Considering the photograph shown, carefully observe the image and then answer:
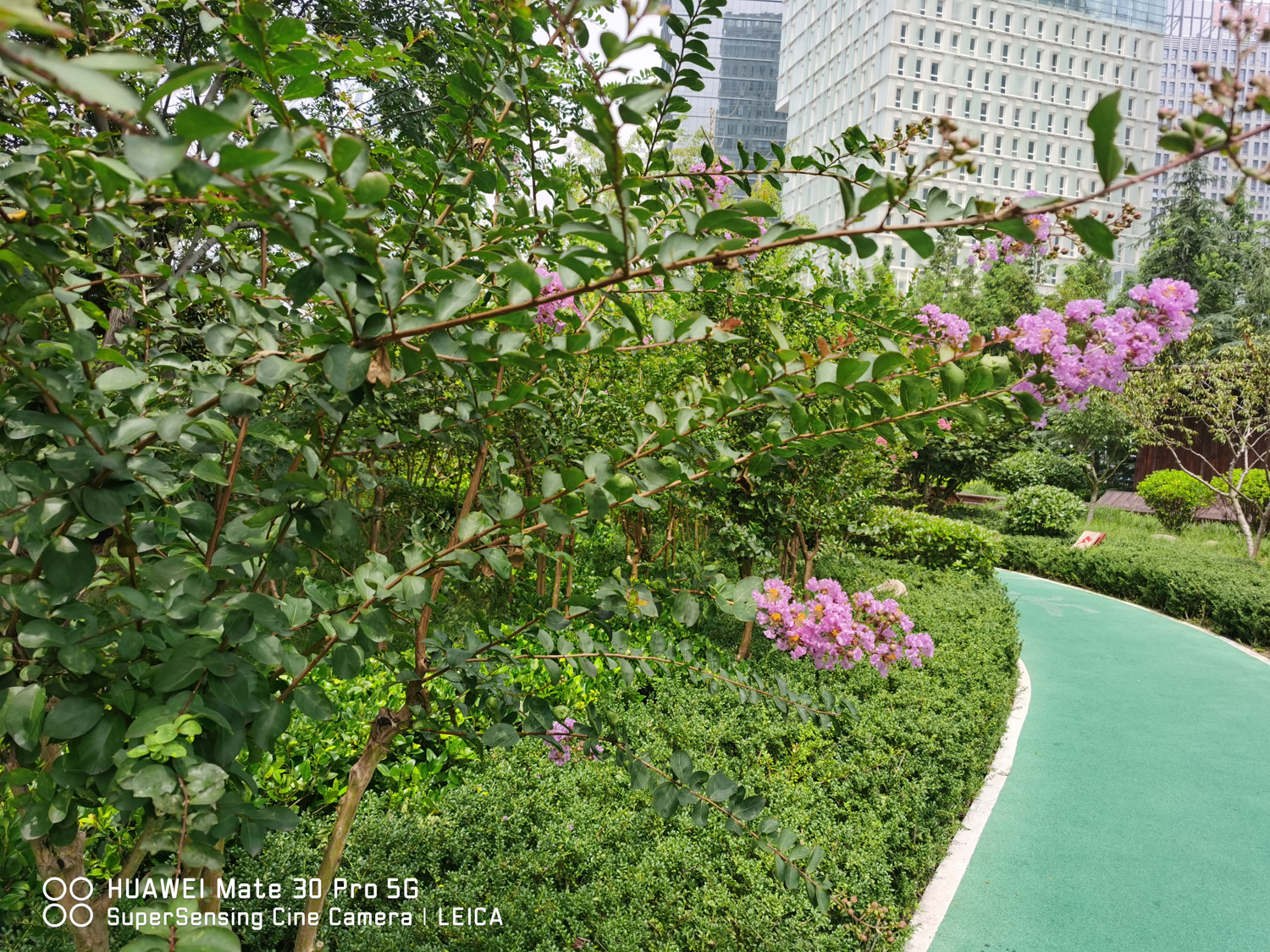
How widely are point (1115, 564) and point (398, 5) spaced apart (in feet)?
33.3

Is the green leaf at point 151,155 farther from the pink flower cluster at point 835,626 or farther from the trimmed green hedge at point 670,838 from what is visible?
the pink flower cluster at point 835,626

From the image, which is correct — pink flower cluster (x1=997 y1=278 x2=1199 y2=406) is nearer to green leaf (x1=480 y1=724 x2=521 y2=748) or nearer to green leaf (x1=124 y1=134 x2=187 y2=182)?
green leaf (x1=480 y1=724 x2=521 y2=748)

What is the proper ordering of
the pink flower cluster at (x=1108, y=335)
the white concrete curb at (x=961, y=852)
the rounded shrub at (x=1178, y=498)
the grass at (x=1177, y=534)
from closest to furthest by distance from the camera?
1. the pink flower cluster at (x=1108, y=335)
2. the white concrete curb at (x=961, y=852)
3. the grass at (x=1177, y=534)
4. the rounded shrub at (x=1178, y=498)

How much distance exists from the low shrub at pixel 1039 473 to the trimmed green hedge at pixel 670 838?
14.3 m

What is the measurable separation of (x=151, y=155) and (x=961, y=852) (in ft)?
13.4

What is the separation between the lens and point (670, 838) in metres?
2.64

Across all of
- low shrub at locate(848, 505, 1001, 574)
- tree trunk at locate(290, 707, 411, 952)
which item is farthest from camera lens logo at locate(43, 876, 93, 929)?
low shrub at locate(848, 505, 1001, 574)

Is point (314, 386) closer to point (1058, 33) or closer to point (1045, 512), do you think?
point (1045, 512)

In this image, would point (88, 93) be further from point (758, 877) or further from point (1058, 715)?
point (1058, 715)

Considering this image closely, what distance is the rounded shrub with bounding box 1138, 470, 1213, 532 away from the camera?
13.8 metres

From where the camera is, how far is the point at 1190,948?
9.50 ft

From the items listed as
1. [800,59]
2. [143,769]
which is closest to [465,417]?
[143,769]

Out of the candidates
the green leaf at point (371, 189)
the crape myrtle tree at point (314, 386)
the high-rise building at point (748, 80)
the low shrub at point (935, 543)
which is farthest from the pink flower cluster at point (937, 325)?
the high-rise building at point (748, 80)

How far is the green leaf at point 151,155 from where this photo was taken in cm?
45
